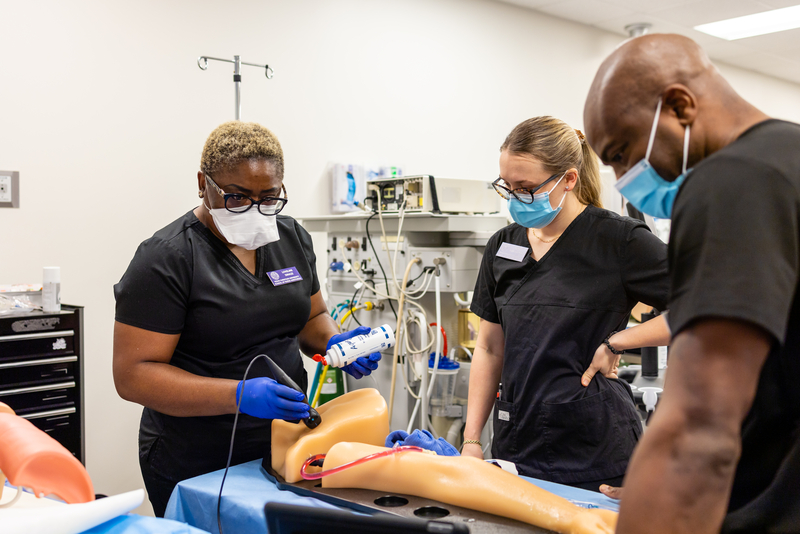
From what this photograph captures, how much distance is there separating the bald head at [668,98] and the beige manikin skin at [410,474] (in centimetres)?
65

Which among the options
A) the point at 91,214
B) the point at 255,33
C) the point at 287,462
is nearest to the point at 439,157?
the point at 255,33

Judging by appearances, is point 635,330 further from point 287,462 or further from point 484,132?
point 484,132

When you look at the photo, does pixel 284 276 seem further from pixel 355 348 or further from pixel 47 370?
pixel 47 370

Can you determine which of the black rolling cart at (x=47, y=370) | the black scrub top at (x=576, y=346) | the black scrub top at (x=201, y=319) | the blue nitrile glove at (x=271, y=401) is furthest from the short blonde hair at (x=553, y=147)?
the black rolling cart at (x=47, y=370)

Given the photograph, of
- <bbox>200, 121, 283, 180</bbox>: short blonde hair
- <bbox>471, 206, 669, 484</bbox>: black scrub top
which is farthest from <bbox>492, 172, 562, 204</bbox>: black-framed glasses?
<bbox>200, 121, 283, 180</bbox>: short blonde hair

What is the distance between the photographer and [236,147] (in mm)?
1549

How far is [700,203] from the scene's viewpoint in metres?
0.65

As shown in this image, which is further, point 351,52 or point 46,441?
point 351,52

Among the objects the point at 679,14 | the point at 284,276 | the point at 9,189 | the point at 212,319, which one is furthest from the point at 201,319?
the point at 679,14

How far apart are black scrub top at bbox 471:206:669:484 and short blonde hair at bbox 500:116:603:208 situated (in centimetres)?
12

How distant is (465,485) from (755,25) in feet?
16.8

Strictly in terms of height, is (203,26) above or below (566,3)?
below

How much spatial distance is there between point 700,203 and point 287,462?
1057 mm

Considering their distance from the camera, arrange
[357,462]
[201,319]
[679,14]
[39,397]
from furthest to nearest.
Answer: [679,14], [39,397], [201,319], [357,462]
